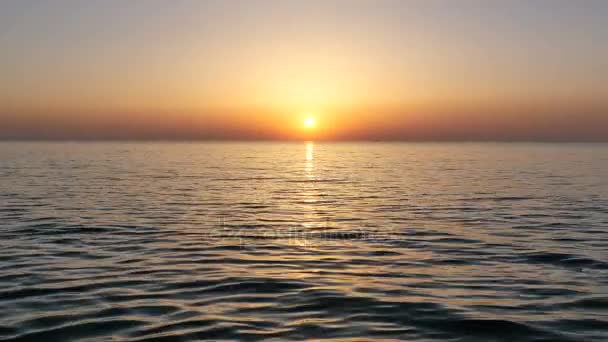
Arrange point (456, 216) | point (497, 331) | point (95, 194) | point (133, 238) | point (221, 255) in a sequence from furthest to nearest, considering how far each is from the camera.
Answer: point (95, 194)
point (456, 216)
point (133, 238)
point (221, 255)
point (497, 331)

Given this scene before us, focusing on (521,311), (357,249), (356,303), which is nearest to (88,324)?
(356,303)

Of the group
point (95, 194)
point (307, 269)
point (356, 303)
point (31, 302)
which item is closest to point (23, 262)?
point (31, 302)

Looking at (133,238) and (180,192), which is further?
(180,192)

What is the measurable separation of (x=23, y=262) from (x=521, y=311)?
1462cm

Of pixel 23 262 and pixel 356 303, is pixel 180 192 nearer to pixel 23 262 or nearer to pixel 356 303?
pixel 23 262

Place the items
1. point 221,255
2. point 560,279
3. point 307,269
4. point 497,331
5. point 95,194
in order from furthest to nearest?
1. point 95,194
2. point 221,255
3. point 307,269
4. point 560,279
5. point 497,331

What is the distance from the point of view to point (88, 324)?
39.9ft

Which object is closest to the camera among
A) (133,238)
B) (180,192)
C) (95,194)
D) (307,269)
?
(307,269)

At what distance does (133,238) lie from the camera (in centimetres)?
2362

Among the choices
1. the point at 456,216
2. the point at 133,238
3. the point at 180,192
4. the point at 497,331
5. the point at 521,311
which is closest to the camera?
the point at 497,331

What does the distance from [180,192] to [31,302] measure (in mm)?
31674

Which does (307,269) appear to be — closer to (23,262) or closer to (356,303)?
(356,303)

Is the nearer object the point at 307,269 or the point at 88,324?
the point at 88,324

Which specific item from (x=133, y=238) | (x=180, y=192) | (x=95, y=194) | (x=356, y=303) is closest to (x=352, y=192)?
(x=180, y=192)
